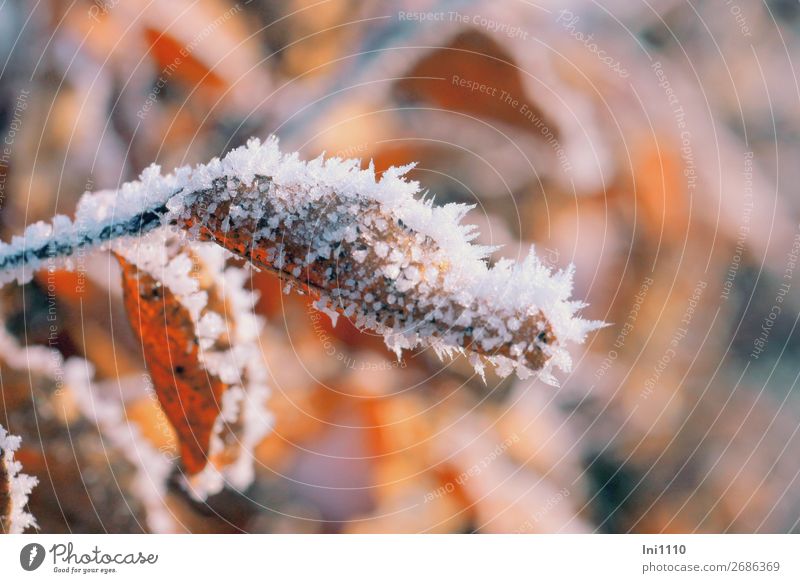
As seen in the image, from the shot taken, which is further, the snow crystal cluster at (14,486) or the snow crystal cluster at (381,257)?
the snow crystal cluster at (14,486)

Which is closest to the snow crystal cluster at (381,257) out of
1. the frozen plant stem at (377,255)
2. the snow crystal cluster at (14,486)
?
the frozen plant stem at (377,255)

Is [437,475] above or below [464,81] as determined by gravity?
below

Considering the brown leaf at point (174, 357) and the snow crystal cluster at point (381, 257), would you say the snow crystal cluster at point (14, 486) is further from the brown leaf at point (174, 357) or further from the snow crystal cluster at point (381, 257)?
the snow crystal cluster at point (381, 257)

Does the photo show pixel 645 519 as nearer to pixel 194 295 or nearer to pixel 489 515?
pixel 489 515

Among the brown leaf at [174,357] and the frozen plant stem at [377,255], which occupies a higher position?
the brown leaf at [174,357]

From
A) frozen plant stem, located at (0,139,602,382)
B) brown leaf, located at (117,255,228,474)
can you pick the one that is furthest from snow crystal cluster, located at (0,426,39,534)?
frozen plant stem, located at (0,139,602,382)
